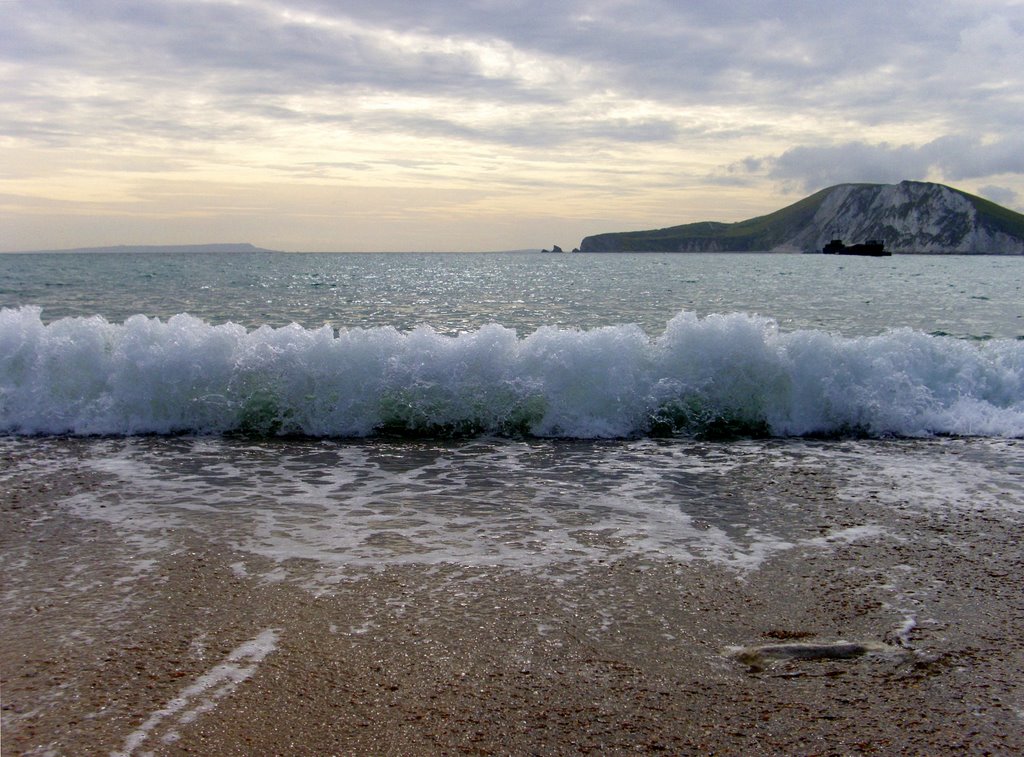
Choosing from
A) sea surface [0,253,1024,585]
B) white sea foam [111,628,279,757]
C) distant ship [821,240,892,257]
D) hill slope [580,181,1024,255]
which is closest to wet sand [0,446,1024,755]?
white sea foam [111,628,279,757]

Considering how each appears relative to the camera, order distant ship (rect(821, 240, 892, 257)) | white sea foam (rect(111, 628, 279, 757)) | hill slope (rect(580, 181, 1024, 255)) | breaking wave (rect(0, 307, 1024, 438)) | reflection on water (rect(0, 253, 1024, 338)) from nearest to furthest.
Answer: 1. white sea foam (rect(111, 628, 279, 757))
2. breaking wave (rect(0, 307, 1024, 438))
3. reflection on water (rect(0, 253, 1024, 338))
4. distant ship (rect(821, 240, 892, 257))
5. hill slope (rect(580, 181, 1024, 255))

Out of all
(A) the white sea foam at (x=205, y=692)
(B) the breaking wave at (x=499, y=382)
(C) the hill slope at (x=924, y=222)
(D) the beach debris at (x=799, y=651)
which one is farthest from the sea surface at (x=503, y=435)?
(C) the hill slope at (x=924, y=222)

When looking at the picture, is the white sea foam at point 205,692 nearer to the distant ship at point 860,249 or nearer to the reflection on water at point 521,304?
the reflection on water at point 521,304

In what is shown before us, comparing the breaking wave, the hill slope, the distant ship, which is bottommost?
the breaking wave

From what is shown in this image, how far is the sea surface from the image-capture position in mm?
6309

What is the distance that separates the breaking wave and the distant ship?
14575 centimetres

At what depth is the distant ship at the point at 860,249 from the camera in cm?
14450

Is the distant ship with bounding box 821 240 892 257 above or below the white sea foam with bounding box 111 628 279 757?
above

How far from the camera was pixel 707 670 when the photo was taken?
4066 millimetres

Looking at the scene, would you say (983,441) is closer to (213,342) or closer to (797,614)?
(797,614)

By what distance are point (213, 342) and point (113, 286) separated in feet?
107

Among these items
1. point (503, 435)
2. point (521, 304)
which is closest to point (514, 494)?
point (503, 435)

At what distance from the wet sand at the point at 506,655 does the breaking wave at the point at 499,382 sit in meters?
4.69

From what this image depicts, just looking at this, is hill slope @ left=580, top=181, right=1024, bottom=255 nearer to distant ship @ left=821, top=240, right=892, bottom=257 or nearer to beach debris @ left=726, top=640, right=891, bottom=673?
distant ship @ left=821, top=240, right=892, bottom=257
